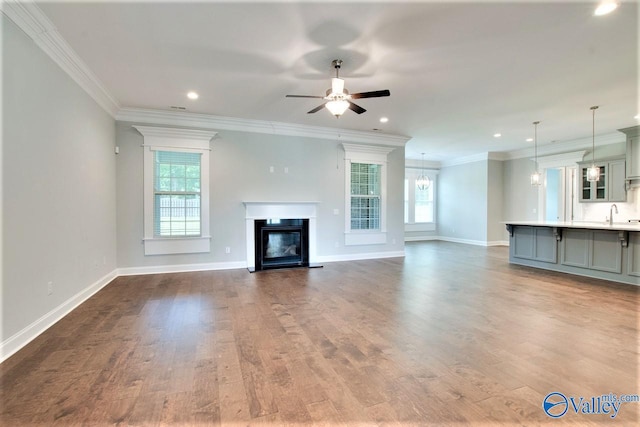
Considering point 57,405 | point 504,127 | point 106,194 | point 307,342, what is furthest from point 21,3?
point 504,127

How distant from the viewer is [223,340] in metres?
2.67

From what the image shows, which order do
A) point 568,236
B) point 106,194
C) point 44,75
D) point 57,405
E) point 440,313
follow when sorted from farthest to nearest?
1. point 568,236
2. point 106,194
3. point 440,313
4. point 44,75
5. point 57,405

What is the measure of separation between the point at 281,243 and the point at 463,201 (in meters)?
6.97

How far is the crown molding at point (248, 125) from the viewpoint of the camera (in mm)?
5250

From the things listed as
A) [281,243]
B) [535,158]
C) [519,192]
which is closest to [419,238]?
[519,192]

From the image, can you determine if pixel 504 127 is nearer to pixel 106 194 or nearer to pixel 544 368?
pixel 544 368

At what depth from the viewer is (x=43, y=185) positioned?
291cm

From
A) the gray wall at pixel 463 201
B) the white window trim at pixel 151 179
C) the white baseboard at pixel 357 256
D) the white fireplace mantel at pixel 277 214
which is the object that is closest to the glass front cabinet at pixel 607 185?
the gray wall at pixel 463 201

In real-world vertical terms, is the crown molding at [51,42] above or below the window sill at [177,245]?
above

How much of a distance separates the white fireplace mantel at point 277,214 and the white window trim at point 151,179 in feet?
2.52

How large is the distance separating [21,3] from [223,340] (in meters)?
3.33

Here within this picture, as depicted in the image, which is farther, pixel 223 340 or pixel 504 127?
pixel 504 127

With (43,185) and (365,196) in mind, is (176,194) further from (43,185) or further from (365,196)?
(365,196)

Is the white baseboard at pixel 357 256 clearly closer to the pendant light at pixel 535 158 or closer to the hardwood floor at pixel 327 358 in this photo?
the hardwood floor at pixel 327 358
